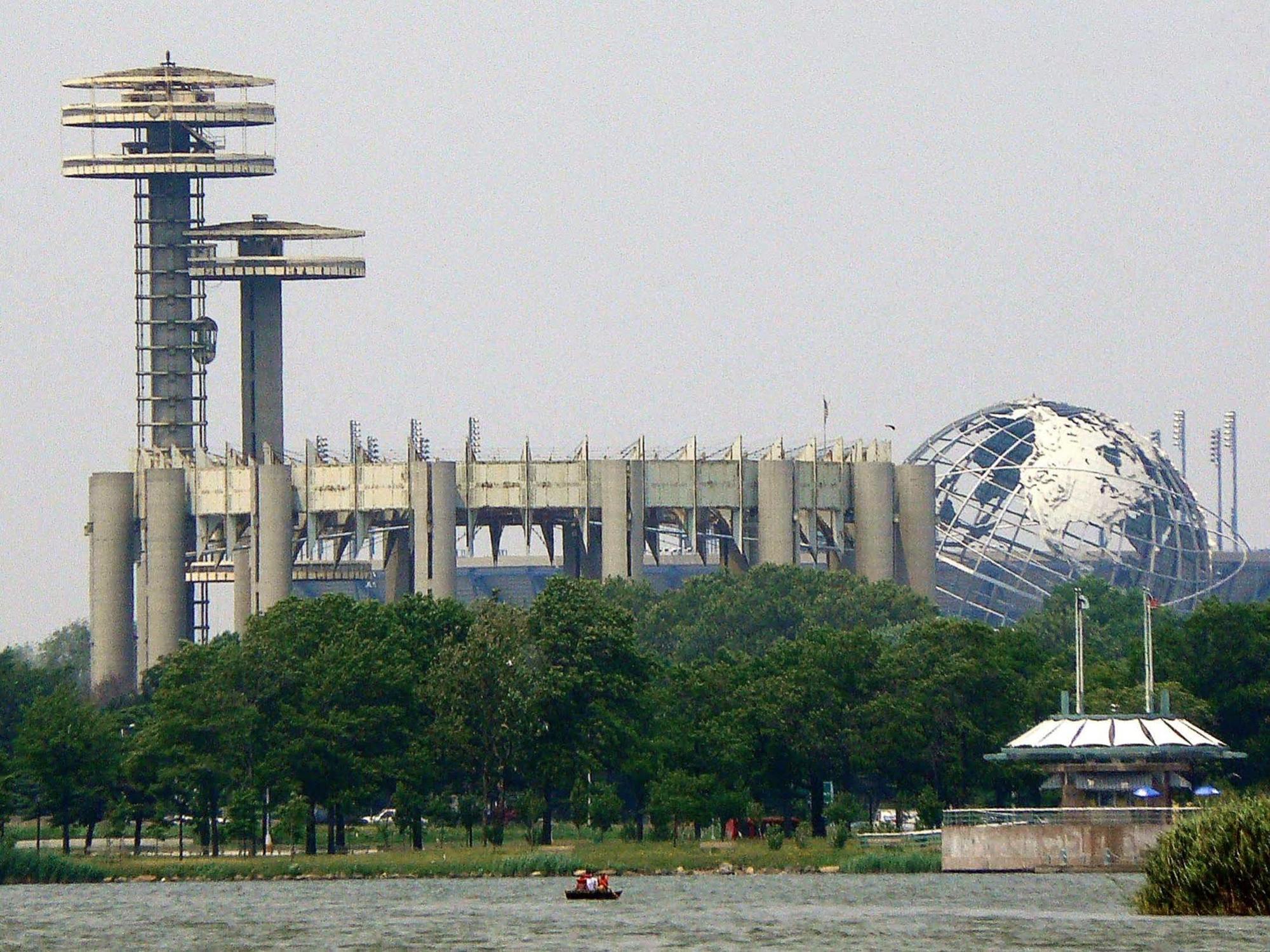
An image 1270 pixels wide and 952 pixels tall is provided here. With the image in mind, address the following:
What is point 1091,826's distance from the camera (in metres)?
108

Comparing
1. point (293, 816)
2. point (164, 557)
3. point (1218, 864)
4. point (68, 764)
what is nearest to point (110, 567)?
point (164, 557)

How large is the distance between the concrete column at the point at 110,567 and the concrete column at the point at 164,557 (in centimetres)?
279

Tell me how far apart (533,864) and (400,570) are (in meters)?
69.1

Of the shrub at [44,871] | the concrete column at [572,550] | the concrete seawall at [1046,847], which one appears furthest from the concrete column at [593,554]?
the concrete seawall at [1046,847]

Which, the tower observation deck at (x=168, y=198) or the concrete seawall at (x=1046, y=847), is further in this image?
the tower observation deck at (x=168, y=198)

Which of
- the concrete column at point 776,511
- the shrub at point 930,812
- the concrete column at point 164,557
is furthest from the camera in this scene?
the concrete column at point 164,557

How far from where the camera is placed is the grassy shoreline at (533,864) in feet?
361

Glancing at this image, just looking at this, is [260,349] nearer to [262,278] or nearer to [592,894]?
[262,278]

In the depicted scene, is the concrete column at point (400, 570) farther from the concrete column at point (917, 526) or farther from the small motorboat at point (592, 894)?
the small motorboat at point (592, 894)

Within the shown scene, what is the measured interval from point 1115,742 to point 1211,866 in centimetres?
3664

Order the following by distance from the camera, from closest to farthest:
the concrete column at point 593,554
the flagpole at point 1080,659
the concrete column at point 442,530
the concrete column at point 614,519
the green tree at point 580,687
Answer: the flagpole at point 1080,659, the green tree at point 580,687, the concrete column at point 442,530, the concrete column at point 614,519, the concrete column at point 593,554

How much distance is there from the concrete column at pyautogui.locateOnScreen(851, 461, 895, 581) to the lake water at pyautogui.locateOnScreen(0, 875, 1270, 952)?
72.2 m

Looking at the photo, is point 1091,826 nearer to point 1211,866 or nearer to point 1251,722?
point 1251,722

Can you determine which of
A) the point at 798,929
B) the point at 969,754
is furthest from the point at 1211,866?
the point at 969,754
